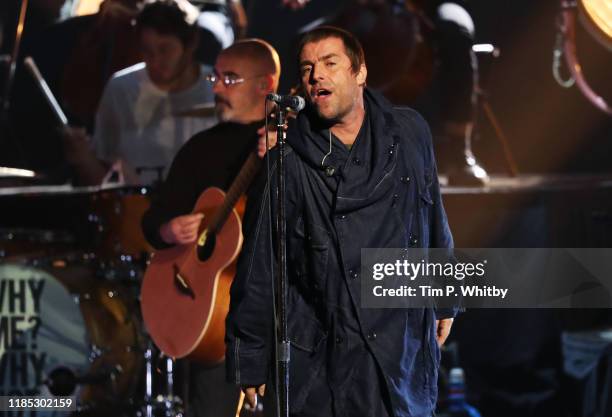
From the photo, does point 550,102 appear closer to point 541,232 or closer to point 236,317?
point 541,232

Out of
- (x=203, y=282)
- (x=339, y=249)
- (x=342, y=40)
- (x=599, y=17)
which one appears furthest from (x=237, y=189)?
(x=599, y=17)

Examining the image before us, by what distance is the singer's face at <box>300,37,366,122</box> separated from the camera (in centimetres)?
432

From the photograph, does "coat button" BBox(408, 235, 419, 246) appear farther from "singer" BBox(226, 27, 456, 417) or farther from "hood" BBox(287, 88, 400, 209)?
"hood" BBox(287, 88, 400, 209)

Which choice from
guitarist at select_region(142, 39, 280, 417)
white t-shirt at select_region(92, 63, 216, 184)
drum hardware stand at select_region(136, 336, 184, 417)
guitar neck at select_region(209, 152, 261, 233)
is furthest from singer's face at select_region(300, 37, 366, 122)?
white t-shirt at select_region(92, 63, 216, 184)

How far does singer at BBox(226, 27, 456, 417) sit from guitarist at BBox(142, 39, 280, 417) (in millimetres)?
1425

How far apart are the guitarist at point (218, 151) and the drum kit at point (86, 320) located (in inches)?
41.7

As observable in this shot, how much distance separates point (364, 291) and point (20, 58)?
232 inches

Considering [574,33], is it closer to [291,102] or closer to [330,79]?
[330,79]

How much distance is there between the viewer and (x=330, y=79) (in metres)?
4.34

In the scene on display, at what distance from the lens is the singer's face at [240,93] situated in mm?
5949

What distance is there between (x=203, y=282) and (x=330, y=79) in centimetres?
181

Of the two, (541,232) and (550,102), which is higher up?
(550,102)

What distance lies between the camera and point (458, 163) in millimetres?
7641

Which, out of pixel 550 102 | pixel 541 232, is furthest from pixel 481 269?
pixel 550 102
